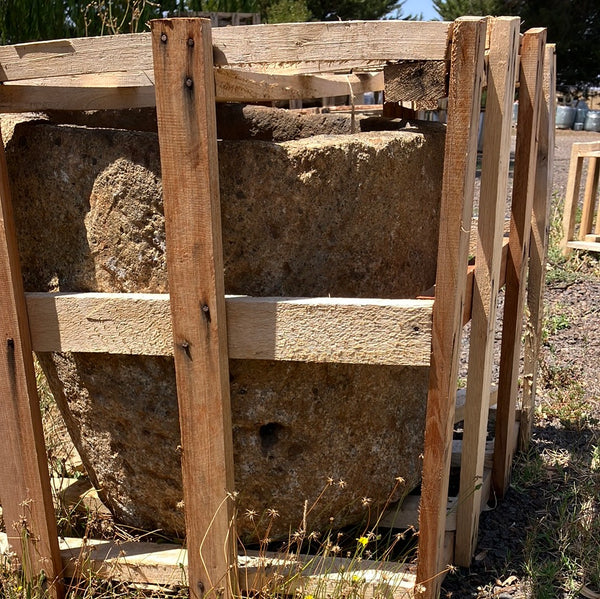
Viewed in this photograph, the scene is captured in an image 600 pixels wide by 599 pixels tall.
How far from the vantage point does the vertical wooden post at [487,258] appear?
2055 millimetres

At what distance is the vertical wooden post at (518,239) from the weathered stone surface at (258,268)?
0.34 m

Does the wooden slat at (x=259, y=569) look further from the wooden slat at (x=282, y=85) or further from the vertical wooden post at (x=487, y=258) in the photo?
the wooden slat at (x=282, y=85)

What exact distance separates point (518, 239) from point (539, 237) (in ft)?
1.23

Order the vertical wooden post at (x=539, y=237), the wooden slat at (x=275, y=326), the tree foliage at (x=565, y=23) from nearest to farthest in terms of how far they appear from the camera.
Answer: the wooden slat at (x=275, y=326) → the vertical wooden post at (x=539, y=237) → the tree foliage at (x=565, y=23)

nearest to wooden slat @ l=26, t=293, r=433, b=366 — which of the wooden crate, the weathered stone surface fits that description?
the wooden crate

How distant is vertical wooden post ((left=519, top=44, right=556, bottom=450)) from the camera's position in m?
2.89

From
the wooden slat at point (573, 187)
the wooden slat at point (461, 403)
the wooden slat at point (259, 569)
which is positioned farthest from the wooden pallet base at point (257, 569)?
Result: the wooden slat at point (573, 187)

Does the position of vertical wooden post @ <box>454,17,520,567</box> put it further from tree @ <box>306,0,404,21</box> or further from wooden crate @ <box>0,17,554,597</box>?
tree @ <box>306,0,404,21</box>

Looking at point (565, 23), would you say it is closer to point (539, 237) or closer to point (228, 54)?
point (539, 237)

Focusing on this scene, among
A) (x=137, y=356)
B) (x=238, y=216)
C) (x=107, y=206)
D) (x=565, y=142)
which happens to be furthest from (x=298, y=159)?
(x=565, y=142)

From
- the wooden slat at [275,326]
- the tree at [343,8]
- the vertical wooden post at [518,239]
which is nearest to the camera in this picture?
the wooden slat at [275,326]

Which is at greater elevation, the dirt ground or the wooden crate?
the wooden crate

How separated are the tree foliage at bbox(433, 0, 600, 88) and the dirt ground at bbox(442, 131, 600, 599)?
17.9 metres

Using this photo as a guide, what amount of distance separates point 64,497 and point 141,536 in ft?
1.70
